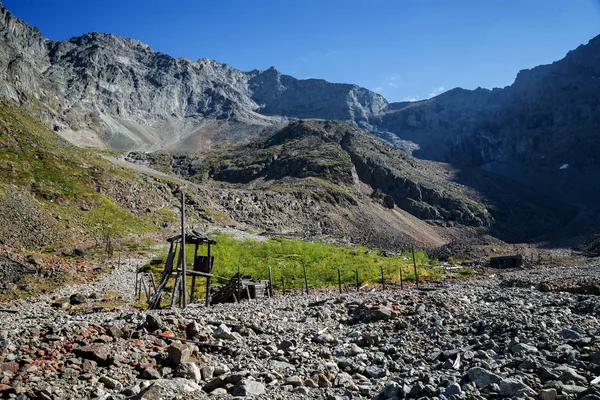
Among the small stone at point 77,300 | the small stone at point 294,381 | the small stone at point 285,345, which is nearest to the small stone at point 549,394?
the small stone at point 294,381

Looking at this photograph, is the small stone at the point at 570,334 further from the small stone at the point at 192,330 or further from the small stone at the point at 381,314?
the small stone at the point at 192,330

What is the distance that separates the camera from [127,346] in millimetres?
11359

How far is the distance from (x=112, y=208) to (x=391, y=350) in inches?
3024

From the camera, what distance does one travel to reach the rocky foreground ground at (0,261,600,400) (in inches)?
347

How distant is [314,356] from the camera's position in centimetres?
1221

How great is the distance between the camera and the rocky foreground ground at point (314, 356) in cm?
882

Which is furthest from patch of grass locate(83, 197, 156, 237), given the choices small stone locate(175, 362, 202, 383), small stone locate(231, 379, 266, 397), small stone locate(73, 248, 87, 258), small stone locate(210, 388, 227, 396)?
small stone locate(231, 379, 266, 397)

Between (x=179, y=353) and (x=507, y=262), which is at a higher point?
(x=179, y=353)

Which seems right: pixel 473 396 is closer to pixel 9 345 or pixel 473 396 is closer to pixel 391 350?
pixel 391 350

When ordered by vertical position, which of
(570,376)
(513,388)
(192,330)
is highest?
(570,376)

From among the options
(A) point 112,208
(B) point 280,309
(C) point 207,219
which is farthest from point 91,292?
(C) point 207,219

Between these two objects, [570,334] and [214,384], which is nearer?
[214,384]

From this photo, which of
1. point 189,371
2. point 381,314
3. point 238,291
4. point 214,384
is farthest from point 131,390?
point 238,291

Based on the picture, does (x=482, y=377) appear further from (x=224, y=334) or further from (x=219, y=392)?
(x=224, y=334)
